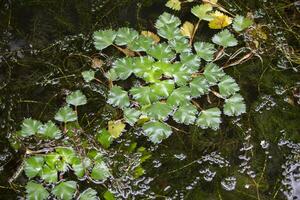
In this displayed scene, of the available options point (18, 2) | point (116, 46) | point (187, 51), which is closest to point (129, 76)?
point (116, 46)

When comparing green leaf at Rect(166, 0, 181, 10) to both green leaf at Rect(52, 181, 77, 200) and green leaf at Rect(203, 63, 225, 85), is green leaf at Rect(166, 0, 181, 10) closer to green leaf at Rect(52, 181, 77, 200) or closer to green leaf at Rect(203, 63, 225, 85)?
green leaf at Rect(203, 63, 225, 85)

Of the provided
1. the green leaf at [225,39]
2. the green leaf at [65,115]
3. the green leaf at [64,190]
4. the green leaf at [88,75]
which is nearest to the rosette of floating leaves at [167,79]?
the green leaf at [225,39]

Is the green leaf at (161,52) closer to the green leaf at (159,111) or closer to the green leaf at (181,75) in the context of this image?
the green leaf at (181,75)

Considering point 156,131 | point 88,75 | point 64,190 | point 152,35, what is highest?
point 152,35

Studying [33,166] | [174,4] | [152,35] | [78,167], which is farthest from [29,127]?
[174,4]

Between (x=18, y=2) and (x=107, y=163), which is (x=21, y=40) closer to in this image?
(x=18, y=2)

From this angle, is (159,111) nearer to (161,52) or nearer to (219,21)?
(161,52)
